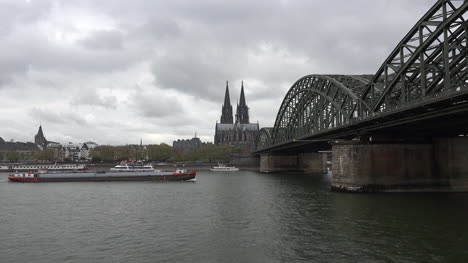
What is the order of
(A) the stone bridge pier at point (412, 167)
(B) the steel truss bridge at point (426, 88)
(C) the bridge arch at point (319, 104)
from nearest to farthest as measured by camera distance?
(B) the steel truss bridge at point (426, 88) → (A) the stone bridge pier at point (412, 167) → (C) the bridge arch at point (319, 104)

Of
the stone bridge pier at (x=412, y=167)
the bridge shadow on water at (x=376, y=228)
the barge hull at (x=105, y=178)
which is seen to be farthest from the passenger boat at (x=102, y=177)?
the stone bridge pier at (x=412, y=167)

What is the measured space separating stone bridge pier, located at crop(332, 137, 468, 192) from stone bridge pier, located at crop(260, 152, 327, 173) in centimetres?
6624

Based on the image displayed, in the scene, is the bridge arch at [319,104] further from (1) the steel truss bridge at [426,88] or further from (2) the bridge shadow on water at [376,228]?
(2) the bridge shadow on water at [376,228]

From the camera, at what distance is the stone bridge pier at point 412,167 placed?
1745 inches

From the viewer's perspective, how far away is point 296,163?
115 metres

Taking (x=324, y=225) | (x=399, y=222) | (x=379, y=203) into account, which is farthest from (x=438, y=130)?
(x=324, y=225)

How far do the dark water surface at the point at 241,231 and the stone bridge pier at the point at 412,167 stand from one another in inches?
166

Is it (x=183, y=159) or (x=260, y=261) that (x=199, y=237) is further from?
(x=183, y=159)

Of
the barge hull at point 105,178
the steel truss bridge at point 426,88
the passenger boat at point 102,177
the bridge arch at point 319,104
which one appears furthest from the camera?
the passenger boat at point 102,177

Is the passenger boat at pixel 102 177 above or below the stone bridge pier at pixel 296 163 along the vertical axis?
below

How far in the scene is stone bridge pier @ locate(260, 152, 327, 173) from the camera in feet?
367

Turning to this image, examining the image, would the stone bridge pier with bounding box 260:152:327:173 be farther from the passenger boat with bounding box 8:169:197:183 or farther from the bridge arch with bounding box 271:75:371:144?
the passenger boat with bounding box 8:169:197:183

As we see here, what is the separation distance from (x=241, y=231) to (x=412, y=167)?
29.0 m

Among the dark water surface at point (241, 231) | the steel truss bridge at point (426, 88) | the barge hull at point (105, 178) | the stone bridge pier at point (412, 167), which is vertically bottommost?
the dark water surface at point (241, 231)
